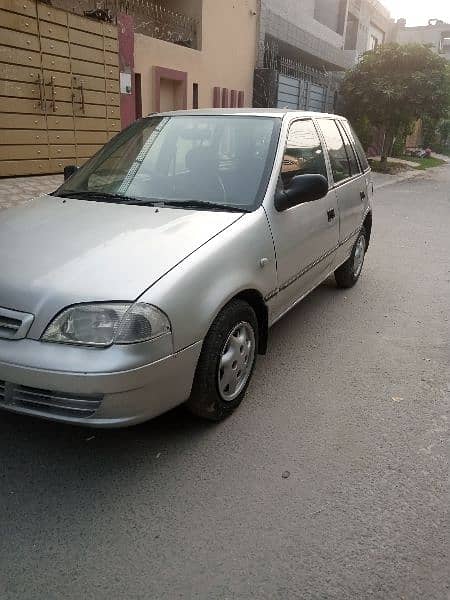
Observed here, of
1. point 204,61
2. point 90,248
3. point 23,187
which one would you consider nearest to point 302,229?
point 90,248

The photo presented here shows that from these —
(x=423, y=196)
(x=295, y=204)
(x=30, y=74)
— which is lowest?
(x=423, y=196)

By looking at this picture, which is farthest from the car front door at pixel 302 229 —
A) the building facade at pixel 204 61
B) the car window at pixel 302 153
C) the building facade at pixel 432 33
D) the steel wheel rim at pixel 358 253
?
the building facade at pixel 432 33

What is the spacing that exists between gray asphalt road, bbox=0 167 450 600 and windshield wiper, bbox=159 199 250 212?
3.87ft

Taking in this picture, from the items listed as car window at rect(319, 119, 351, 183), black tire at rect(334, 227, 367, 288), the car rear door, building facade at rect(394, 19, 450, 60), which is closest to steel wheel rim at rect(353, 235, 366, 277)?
black tire at rect(334, 227, 367, 288)

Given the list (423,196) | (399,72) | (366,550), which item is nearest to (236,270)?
(366,550)

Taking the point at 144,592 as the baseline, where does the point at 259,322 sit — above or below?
above

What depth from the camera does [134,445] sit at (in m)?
2.74

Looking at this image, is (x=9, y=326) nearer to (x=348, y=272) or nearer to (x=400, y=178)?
(x=348, y=272)

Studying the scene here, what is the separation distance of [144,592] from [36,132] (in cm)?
954

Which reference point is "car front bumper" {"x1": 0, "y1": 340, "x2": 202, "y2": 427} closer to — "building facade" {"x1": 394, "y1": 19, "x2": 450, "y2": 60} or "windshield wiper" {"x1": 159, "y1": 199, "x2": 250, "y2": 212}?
"windshield wiper" {"x1": 159, "y1": 199, "x2": 250, "y2": 212}

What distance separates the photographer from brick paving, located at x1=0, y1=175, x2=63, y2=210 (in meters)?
7.91

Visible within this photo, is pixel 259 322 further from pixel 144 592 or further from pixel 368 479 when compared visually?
Result: pixel 144 592

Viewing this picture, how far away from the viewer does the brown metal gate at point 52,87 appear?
358 inches

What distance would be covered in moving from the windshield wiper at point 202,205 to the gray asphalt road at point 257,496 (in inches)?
46.4
